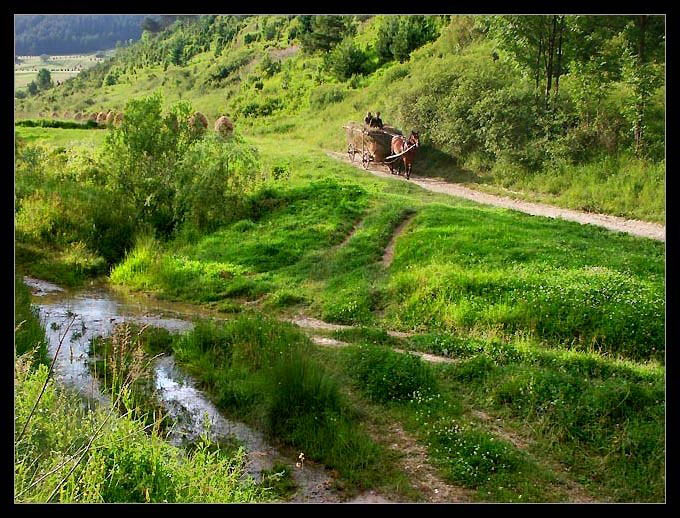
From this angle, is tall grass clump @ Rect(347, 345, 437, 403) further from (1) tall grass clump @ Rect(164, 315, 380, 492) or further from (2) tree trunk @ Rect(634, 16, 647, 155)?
(2) tree trunk @ Rect(634, 16, 647, 155)

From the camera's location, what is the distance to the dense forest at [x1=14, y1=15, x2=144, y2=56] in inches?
330

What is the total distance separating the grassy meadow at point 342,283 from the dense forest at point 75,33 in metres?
3.20

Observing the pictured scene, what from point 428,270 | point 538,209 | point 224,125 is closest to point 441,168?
point 538,209

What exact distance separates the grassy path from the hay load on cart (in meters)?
0.28

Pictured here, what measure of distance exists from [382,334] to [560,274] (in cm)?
300

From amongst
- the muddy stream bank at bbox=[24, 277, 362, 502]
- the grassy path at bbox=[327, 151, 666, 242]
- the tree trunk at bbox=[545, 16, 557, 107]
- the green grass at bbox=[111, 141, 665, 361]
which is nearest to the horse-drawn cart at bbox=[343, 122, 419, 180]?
the grassy path at bbox=[327, 151, 666, 242]

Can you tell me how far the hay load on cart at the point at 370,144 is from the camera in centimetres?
1955

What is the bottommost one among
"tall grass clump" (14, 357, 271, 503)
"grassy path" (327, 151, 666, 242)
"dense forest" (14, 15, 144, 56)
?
"tall grass clump" (14, 357, 271, 503)

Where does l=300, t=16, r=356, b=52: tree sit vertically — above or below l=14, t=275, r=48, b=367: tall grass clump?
above

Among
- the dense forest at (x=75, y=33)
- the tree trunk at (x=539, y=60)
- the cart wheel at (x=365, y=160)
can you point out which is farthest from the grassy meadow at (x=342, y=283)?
the dense forest at (x=75, y=33)

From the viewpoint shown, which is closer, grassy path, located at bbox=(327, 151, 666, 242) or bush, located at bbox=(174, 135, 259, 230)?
grassy path, located at bbox=(327, 151, 666, 242)

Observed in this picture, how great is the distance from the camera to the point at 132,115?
1512 cm

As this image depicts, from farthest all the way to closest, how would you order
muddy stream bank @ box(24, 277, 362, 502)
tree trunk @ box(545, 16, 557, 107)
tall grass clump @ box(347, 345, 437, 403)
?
tree trunk @ box(545, 16, 557, 107) < tall grass clump @ box(347, 345, 437, 403) < muddy stream bank @ box(24, 277, 362, 502)
